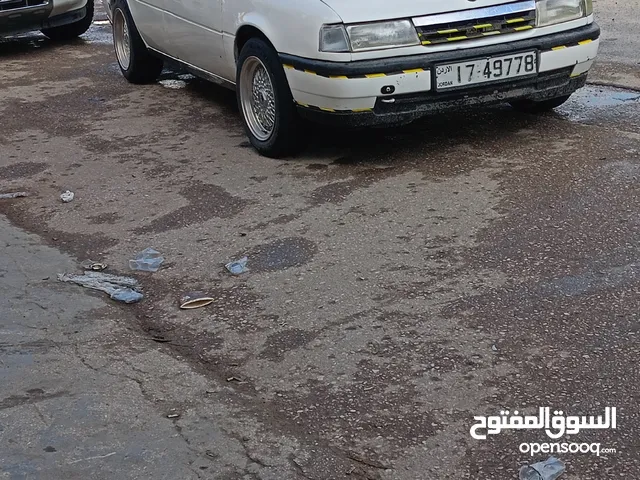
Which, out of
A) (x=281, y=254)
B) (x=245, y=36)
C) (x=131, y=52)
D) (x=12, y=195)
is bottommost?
(x=12, y=195)

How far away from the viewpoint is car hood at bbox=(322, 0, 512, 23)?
596cm

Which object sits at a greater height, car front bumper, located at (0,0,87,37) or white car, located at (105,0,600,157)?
white car, located at (105,0,600,157)

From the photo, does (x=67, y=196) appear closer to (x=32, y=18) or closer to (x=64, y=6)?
(x=32, y=18)

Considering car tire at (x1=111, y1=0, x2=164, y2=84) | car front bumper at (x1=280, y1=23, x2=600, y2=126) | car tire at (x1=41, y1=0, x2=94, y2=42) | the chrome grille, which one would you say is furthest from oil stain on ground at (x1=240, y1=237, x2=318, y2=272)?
car tire at (x1=41, y1=0, x2=94, y2=42)

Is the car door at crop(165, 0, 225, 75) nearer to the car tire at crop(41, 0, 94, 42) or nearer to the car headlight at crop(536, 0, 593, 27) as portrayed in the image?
the car headlight at crop(536, 0, 593, 27)

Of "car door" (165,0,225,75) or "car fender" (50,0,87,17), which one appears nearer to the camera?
"car door" (165,0,225,75)

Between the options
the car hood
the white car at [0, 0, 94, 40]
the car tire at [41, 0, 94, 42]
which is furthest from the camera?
the car tire at [41, 0, 94, 42]

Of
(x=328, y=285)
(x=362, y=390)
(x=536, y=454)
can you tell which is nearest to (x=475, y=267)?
(x=328, y=285)

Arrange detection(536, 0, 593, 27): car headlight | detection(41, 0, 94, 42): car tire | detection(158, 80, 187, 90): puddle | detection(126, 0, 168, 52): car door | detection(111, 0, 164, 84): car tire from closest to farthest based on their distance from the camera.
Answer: detection(536, 0, 593, 27): car headlight
detection(126, 0, 168, 52): car door
detection(111, 0, 164, 84): car tire
detection(158, 80, 187, 90): puddle
detection(41, 0, 94, 42): car tire

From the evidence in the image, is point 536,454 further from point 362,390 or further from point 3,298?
point 3,298

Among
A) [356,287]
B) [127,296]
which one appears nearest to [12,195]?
[127,296]

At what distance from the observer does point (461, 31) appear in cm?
609

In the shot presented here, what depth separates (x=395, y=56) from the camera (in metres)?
6.00

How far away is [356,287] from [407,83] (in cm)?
177
